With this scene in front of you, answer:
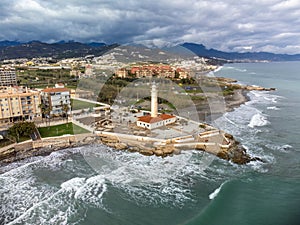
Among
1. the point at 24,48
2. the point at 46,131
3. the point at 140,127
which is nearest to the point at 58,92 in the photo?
the point at 46,131

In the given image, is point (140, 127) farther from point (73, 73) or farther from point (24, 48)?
point (24, 48)

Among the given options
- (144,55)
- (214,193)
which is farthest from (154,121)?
(144,55)

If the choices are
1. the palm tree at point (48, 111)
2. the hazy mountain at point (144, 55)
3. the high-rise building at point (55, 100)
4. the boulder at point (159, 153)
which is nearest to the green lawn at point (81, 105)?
the high-rise building at point (55, 100)

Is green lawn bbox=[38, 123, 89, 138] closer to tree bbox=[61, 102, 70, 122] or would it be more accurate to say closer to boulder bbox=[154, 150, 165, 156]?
tree bbox=[61, 102, 70, 122]

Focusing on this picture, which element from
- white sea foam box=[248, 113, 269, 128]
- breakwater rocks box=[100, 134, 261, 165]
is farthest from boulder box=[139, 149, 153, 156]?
white sea foam box=[248, 113, 269, 128]

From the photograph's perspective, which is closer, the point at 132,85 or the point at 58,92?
the point at 58,92

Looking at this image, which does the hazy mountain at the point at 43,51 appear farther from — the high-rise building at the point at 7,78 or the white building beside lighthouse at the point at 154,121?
the white building beside lighthouse at the point at 154,121
